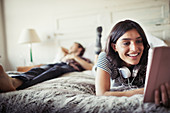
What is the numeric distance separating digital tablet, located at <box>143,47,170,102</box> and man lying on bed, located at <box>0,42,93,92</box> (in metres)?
0.72

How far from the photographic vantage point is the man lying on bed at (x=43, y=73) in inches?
33.3

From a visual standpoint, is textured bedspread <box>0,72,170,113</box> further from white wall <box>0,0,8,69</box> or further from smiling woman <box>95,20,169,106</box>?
white wall <box>0,0,8,69</box>

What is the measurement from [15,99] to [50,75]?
0.56 metres

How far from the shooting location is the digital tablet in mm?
430

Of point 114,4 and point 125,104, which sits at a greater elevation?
point 114,4

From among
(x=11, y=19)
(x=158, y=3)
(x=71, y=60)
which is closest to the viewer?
(x=71, y=60)

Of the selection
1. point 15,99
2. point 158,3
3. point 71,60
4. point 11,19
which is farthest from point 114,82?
point 11,19

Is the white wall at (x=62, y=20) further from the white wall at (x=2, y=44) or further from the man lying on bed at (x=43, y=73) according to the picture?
the man lying on bed at (x=43, y=73)

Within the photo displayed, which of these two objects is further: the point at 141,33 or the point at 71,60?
the point at 71,60

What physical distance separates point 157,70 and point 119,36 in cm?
33

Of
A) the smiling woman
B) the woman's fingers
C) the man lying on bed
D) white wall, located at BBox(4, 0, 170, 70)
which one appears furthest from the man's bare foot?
white wall, located at BBox(4, 0, 170, 70)

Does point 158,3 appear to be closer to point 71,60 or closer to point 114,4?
point 114,4

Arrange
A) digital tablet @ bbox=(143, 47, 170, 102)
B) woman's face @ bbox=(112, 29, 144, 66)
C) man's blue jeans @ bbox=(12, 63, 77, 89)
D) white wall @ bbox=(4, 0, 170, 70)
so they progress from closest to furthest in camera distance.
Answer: digital tablet @ bbox=(143, 47, 170, 102) < woman's face @ bbox=(112, 29, 144, 66) < man's blue jeans @ bbox=(12, 63, 77, 89) < white wall @ bbox=(4, 0, 170, 70)

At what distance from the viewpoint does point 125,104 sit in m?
0.51
